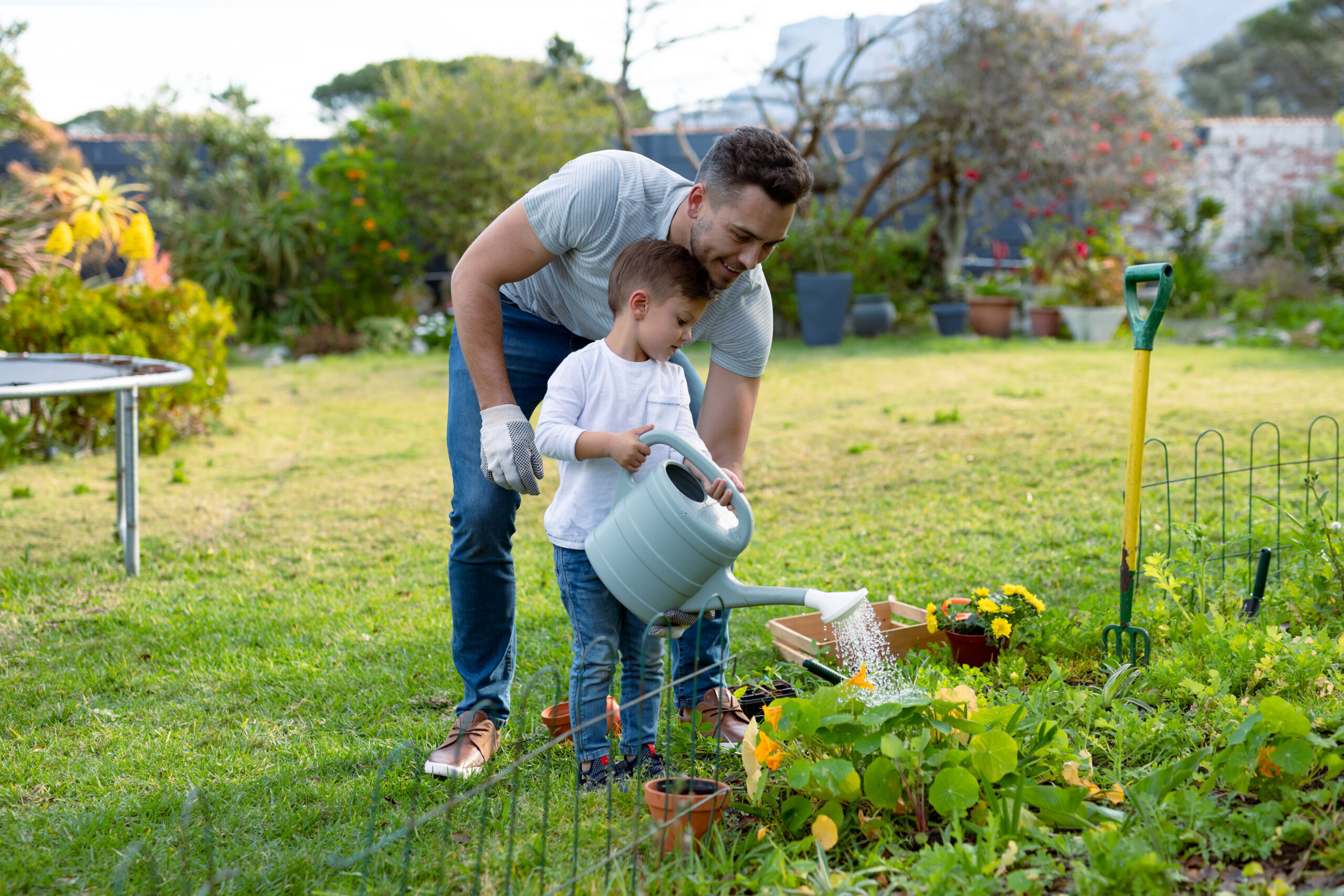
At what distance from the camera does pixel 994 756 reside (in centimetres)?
170

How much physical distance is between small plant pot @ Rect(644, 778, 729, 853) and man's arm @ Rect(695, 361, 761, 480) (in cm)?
79

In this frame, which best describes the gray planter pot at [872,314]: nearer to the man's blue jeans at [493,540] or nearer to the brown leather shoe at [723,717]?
the man's blue jeans at [493,540]

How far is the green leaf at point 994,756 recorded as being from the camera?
1.69 metres

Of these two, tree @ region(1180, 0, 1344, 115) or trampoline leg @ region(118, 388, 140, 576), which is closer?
trampoline leg @ region(118, 388, 140, 576)

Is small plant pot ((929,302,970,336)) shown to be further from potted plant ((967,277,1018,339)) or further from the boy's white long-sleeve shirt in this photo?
the boy's white long-sleeve shirt

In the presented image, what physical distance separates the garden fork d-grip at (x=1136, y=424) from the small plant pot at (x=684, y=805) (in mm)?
1076

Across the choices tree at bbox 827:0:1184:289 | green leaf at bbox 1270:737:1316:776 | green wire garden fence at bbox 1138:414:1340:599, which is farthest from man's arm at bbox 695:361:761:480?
tree at bbox 827:0:1184:289

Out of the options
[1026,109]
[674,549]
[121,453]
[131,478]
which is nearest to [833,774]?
[674,549]

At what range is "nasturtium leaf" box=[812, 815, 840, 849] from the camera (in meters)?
1.64

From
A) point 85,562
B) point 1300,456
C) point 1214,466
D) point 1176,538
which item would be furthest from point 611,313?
point 1300,456

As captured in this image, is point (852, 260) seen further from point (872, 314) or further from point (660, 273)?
point (660, 273)

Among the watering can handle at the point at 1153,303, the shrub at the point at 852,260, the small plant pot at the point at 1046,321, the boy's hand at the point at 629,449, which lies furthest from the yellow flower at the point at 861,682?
the small plant pot at the point at 1046,321

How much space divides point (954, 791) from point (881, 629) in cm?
104

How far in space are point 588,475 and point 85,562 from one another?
2614mm
